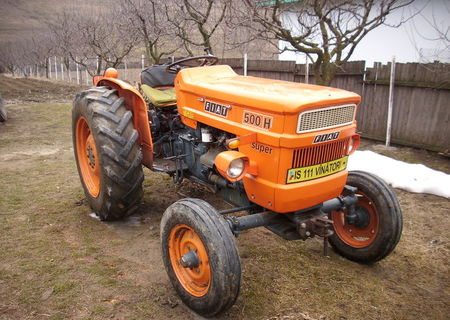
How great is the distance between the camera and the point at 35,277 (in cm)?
301

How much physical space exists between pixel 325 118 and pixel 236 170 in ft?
2.28

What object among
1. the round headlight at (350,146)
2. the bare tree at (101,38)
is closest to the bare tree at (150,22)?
Answer: the bare tree at (101,38)

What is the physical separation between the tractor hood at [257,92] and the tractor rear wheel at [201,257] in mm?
795

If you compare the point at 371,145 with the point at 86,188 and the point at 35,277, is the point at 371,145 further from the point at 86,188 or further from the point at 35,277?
the point at 35,277

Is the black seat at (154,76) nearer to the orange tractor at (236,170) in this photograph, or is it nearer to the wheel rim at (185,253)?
the orange tractor at (236,170)

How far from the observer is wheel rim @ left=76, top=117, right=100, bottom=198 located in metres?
4.00

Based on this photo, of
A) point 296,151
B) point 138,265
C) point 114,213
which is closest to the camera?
point 296,151

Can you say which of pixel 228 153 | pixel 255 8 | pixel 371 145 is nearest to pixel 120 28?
pixel 255 8

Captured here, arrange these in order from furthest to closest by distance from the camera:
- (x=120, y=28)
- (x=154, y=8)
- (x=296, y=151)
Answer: (x=120, y=28), (x=154, y=8), (x=296, y=151)

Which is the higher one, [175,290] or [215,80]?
→ [215,80]

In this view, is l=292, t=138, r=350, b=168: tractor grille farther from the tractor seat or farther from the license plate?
the tractor seat

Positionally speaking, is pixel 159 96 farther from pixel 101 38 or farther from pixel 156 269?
pixel 101 38

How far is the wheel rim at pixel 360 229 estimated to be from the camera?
3266 mm

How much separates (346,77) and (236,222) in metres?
5.96
